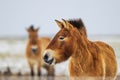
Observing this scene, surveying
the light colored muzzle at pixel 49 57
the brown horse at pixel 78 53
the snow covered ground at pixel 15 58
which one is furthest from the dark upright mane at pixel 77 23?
the light colored muzzle at pixel 49 57

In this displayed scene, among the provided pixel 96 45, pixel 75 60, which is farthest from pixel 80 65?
pixel 96 45

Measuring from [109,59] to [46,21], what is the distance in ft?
1.76

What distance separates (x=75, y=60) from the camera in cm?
223

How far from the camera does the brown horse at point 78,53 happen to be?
219cm

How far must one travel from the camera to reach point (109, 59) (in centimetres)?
217

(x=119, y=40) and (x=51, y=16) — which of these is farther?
(x=51, y=16)

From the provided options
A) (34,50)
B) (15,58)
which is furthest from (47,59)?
(15,58)

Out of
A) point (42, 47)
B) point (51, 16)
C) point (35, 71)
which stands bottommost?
point (35, 71)

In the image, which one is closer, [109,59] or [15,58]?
[109,59]

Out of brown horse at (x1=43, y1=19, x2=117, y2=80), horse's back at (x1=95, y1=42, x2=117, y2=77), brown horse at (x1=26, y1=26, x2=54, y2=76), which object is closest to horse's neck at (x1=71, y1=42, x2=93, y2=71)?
brown horse at (x1=43, y1=19, x2=117, y2=80)

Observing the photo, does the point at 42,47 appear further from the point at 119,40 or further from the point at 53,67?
the point at 119,40

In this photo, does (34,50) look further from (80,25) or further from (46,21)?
(80,25)

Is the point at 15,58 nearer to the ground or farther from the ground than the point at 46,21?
nearer to the ground

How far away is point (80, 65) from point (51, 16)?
0.42 m
